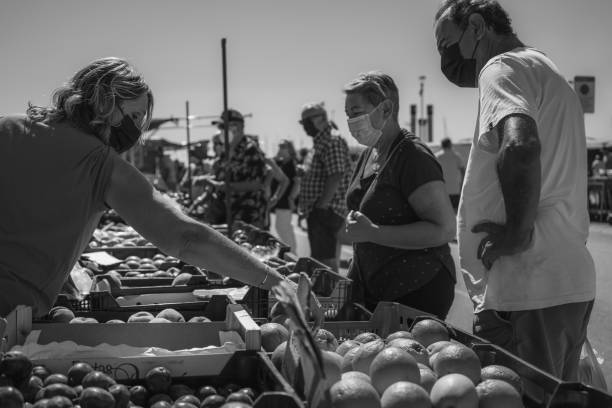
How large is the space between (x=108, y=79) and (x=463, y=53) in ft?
Answer: 4.48

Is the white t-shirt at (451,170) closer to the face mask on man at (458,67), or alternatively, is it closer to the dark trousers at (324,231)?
the dark trousers at (324,231)

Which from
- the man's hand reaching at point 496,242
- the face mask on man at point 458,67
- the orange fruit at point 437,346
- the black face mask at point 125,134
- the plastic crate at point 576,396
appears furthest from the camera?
the face mask on man at point 458,67

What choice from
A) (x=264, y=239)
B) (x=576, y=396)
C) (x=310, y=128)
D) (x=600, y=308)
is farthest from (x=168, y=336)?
(x=600, y=308)

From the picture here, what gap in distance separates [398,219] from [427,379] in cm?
141

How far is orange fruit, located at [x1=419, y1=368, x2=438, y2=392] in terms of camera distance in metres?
2.00

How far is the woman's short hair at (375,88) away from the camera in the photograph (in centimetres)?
353

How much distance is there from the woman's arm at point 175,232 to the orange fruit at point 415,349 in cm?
47

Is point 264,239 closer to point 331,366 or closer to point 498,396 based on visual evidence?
point 331,366

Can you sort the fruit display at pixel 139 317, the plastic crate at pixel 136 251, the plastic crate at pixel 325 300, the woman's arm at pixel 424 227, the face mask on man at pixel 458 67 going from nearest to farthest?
the face mask on man at pixel 458 67 < the fruit display at pixel 139 317 < the woman's arm at pixel 424 227 < the plastic crate at pixel 325 300 < the plastic crate at pixel 136 251

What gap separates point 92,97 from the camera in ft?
7.73

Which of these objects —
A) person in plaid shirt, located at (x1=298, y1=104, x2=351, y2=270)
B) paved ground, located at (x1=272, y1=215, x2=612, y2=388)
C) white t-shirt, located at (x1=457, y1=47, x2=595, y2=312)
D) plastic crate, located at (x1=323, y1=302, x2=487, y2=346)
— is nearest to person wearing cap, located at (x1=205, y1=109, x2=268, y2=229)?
person in plaid shirt, located at (x1=298, y1=104, x2=351, y2=270)

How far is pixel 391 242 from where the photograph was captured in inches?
128

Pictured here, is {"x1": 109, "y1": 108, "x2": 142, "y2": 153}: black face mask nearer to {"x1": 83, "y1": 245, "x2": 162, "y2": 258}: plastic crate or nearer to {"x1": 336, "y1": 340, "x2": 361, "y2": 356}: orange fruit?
{"x1": 336, "y1": 340, "x2": 361, "y2": 356}: orange fruit

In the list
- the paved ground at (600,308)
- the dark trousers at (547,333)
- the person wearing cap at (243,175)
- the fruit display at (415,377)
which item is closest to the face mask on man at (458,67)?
the dark trousers at (547,333)
